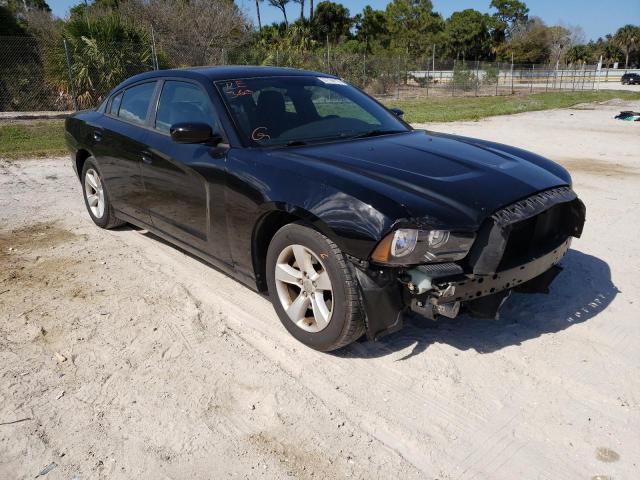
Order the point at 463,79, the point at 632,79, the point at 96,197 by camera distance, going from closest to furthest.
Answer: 1. the point at 96,197
2. the point at 463,79
3. the point at 632,79

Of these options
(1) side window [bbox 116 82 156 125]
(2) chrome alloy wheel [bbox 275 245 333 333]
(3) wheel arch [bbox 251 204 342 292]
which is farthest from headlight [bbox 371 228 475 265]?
(1) side window [bbox 116 82 156 125]

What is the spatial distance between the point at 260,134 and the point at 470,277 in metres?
1.71

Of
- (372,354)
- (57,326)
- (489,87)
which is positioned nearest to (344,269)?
(372,354)

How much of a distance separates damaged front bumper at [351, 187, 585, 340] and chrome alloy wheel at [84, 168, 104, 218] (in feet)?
11.8

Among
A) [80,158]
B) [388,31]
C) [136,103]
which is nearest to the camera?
[136,103]

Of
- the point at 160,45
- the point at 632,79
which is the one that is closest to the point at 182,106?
the point at 160,45

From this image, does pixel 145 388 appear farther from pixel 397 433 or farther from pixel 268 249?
pixel 397 433

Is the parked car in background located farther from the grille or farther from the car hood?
the grille

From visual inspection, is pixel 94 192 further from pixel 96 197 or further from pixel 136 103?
pixel 136 103

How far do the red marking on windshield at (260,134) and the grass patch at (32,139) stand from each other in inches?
319

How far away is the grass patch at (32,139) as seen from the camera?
34.1 ft

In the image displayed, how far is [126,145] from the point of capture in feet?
15.1

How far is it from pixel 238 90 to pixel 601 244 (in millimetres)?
3608

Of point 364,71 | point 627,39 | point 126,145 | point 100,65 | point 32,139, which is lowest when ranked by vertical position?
point 32,139
